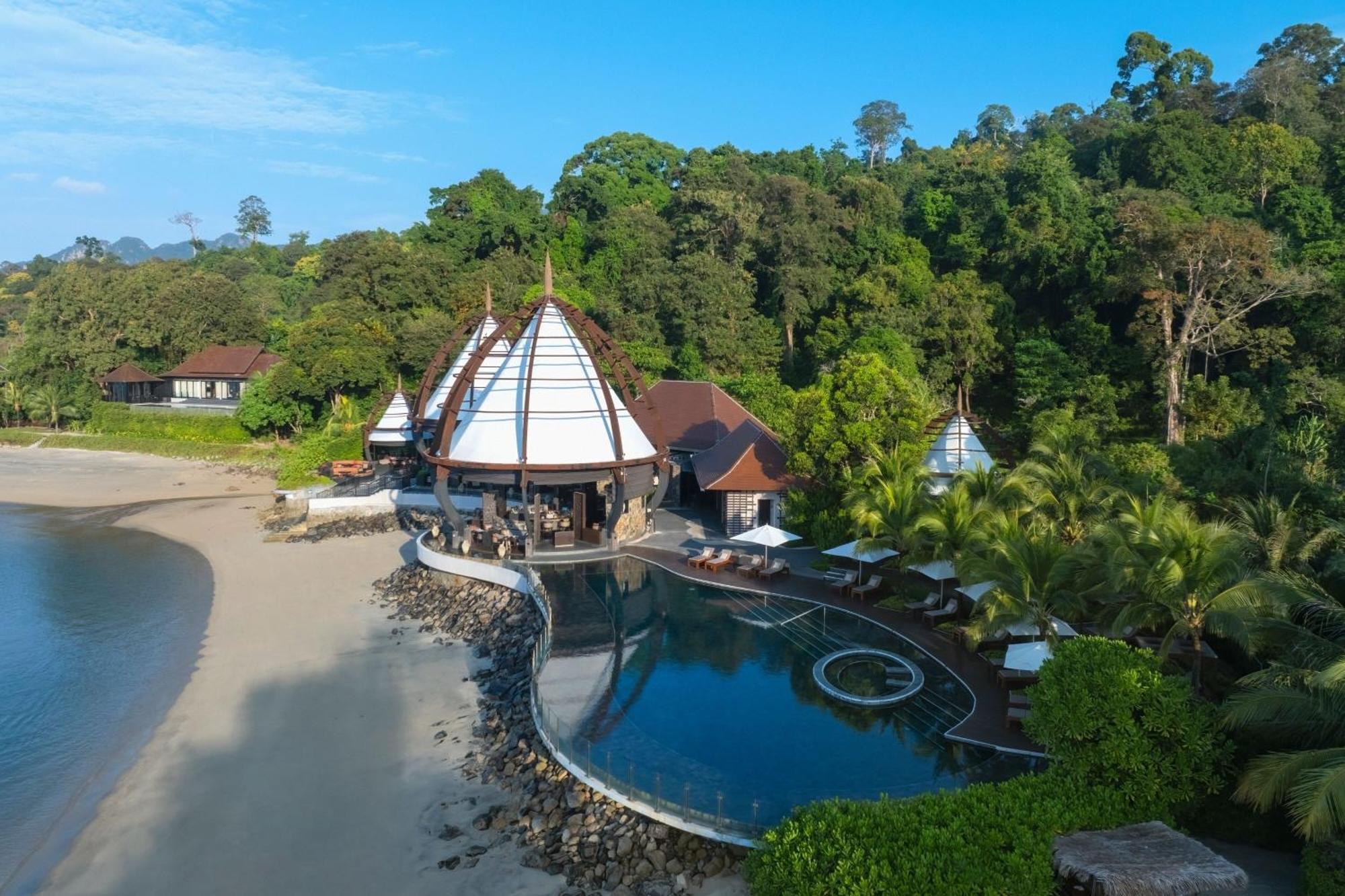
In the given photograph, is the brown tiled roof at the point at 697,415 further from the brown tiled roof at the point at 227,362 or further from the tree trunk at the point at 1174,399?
the brown tiled roof at the point at 227,362

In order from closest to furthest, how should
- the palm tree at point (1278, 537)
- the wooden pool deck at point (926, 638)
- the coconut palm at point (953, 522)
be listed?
the palm tree at point (1278, 537) → the wooden pool deck at point (926, 638) → the coconut palm at point (953, 522)

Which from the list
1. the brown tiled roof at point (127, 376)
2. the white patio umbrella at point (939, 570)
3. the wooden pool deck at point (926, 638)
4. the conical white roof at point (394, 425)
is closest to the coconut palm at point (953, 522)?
the white patio umbrella at point (939, 570)

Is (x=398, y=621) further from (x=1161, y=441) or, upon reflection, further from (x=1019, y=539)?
(x=1161, y=441)

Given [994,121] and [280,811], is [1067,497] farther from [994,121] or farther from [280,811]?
[994,121]

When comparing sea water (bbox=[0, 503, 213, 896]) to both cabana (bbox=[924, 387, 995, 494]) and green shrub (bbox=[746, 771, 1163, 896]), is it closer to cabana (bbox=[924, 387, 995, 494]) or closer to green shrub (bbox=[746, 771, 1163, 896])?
green shrub (bbox=[746, 771, 1163, 896])

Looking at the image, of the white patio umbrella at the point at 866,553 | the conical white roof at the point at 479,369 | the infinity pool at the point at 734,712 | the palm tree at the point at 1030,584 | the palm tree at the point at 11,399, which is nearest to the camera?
the infinity pool at the point at 734,712

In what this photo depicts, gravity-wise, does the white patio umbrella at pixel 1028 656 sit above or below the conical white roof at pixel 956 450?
below

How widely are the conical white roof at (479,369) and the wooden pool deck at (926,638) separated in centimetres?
1181

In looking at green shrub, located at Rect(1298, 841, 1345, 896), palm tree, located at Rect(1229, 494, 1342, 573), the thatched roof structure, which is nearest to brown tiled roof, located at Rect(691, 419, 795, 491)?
palm tree, located at Rect(1229, 494, 1342, 573)

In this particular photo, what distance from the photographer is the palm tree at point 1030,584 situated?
55.7ft

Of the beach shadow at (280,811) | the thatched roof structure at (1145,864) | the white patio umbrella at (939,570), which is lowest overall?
the beach shadow at (280,811)

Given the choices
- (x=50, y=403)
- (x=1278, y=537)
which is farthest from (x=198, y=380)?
(x=1278, y=537)

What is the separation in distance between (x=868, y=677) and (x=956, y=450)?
11651 millimetres

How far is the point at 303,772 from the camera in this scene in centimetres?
1752
